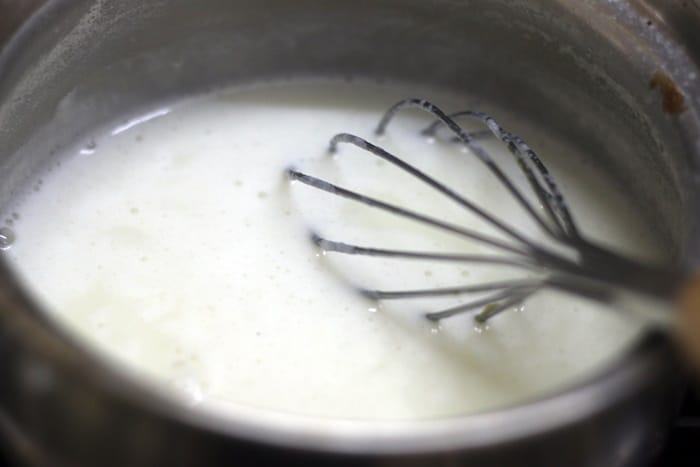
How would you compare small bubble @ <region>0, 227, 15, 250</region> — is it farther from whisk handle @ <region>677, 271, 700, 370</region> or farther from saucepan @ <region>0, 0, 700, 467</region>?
whisk handle @ <region>677, 271, 700, 370</region>

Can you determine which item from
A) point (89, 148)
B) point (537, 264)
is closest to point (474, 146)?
point (537, 264)

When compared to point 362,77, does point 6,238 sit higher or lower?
lower

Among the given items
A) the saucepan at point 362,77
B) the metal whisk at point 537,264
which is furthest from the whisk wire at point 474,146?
the saucepan at point 362,77

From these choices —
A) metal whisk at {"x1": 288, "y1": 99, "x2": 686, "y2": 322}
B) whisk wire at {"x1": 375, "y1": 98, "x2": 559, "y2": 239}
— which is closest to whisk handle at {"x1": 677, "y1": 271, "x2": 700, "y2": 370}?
metal whisk at {"x1": 288, "y1": 99, "x2": 686, "y2": 322}

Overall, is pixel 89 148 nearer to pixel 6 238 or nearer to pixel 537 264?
pixel 6 238

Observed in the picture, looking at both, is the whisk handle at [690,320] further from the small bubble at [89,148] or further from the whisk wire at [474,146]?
the small bubble at [89,148]

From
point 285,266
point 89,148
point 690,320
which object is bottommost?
point 690,320

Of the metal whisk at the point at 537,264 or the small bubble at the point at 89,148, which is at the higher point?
the small bubble at the point at 89,148
